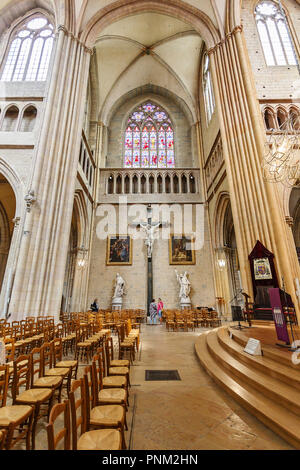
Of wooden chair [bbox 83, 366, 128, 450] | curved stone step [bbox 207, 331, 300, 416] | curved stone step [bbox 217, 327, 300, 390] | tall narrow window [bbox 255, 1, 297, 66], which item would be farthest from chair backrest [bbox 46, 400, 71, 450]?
tall narrow window [bbox 255, 1, 297, 66]

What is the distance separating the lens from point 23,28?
13453 mm

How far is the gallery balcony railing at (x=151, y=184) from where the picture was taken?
16.2 m

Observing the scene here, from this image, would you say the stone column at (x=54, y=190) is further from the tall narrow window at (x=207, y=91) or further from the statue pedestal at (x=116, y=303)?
the tall narrow window at (x=207, y=91)

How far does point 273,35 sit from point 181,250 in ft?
44.7

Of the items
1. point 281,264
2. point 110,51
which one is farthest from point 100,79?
point 281,264

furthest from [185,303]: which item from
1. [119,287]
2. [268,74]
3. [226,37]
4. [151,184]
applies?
[226,37]

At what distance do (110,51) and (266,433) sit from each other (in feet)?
70.6

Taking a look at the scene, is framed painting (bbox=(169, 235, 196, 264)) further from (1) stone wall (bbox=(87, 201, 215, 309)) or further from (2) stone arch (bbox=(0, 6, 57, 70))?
(2) stone arch (bbox=(0, 6, 57, 70))

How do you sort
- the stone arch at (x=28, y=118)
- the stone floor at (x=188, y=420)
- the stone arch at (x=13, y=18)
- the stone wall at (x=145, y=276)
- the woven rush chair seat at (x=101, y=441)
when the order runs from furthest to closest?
the stone wall at (x=145, y=276) < the stone arch at (x=13, y=18) < the stone arch at (x=28, y=118) < the stone floor at (x=188, y=420) < the woven rush chair seat at (x=101, y=441)

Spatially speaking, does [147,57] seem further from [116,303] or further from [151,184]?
[116,303]

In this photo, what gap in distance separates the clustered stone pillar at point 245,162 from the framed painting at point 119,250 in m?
7.88

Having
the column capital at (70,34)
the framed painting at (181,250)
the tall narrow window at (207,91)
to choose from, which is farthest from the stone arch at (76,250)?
the tall narrow window at (207,91)

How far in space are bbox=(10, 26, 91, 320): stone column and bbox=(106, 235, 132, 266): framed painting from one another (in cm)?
588

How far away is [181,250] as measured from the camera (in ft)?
49.6
